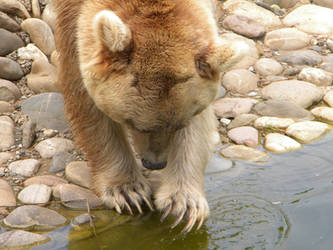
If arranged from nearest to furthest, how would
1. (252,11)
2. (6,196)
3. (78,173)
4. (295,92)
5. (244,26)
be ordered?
(6,196), (78,173), (295,92), (244,26), (252,11)

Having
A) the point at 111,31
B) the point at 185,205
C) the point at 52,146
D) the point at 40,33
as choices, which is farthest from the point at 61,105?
the point at 111,31

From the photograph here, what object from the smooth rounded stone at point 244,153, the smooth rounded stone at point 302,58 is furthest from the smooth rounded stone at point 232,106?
the smooth rounded stone at point 302,58

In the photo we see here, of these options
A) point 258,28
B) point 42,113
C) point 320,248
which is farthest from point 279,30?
point 320,248

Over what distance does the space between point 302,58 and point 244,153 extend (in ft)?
8.61

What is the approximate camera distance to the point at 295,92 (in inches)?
251

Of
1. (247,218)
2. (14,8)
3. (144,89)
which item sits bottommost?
(247,218)

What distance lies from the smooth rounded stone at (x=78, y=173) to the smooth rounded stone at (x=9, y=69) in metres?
1.79

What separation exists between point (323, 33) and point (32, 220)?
5.82 meters

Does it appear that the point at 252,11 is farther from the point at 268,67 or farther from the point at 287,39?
the point at 268,67

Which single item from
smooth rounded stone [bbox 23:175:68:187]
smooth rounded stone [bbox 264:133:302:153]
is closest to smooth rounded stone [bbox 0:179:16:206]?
smooth rounded stone [bbox 23:175:68:187]

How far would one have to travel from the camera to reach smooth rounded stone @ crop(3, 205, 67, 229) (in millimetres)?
3979

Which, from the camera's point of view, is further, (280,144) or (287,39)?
(287,39)

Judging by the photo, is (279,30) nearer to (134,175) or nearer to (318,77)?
(318,77)

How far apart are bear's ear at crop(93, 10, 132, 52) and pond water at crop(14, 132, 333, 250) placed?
1438mm
